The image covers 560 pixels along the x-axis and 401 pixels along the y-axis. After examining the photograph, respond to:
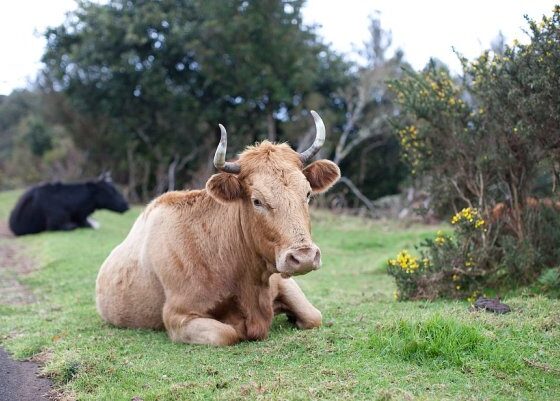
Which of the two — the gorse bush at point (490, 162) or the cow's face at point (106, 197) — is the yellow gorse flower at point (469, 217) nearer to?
the gorse bush at point (490, 162)

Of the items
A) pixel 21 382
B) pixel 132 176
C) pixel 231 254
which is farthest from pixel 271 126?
pixel 21 382

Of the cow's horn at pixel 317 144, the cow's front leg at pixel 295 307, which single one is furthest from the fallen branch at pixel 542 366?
the cow's horn at pixel 317 144

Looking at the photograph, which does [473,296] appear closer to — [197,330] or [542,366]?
[542,366]

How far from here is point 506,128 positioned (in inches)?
328

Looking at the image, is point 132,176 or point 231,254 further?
point 132,176

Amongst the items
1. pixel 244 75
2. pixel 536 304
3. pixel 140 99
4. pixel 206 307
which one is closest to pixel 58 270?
pixel 206 307

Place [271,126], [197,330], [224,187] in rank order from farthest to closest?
[271,126]
[224,187]
[197,330]

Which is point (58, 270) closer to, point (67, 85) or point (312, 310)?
point (312, 310)

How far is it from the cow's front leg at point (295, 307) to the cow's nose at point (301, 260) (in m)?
1.34

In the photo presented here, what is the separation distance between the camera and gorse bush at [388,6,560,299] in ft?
25.0

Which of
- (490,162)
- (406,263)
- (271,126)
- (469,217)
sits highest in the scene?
(271,126)

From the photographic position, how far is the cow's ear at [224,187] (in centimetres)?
649

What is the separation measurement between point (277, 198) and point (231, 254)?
104 centimetres

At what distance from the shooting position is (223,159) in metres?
Result: 6.28
